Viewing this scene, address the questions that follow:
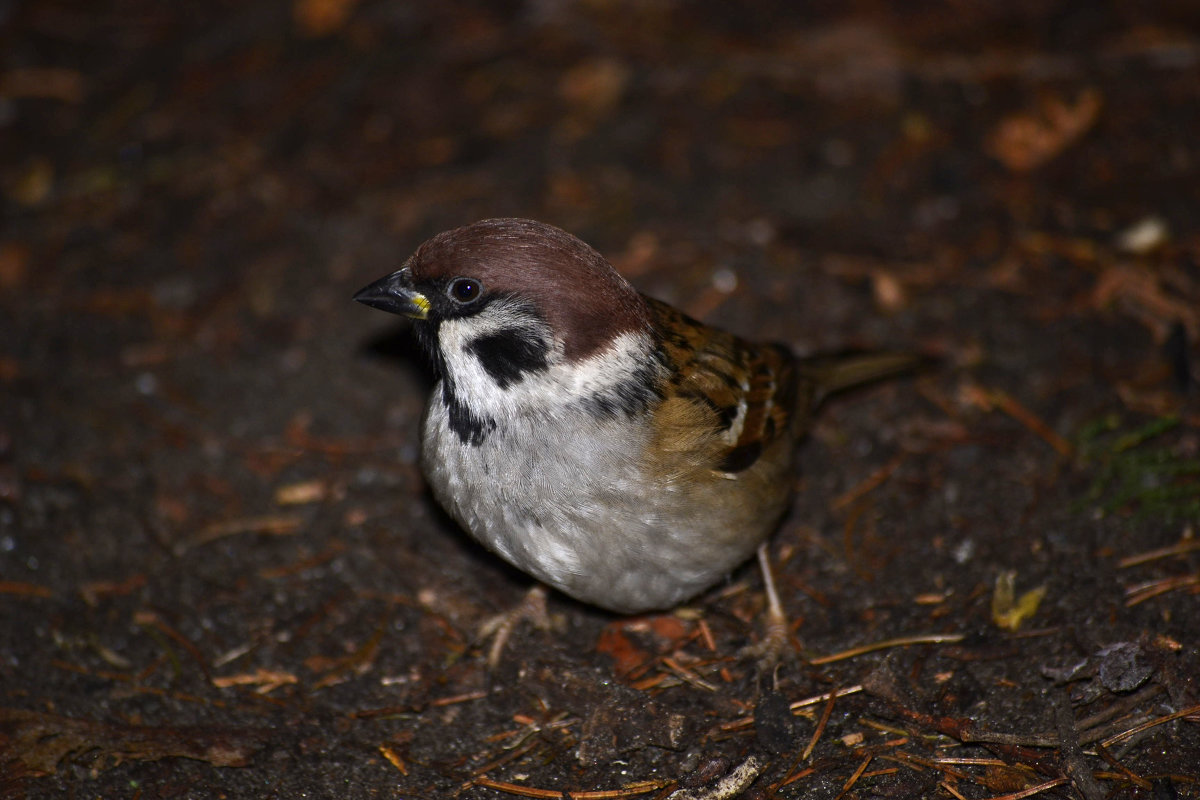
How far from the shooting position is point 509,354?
360cm

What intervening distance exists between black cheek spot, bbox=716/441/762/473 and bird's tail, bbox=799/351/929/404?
2.52ft

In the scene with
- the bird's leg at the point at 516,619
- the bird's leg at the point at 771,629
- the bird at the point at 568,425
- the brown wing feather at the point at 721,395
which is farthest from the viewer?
the bird's leg at the point at 516,619

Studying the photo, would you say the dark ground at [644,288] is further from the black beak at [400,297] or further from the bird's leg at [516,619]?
the black beak at [400,297]

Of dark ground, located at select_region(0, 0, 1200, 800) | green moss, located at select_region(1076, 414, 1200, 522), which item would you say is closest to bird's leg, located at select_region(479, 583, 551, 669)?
dark ground, located at select_region(0, 0, 1200, 800)

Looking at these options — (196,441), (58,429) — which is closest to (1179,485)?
(196,441)

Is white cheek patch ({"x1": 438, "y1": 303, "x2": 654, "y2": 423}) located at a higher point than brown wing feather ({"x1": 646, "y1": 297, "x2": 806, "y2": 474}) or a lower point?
higher

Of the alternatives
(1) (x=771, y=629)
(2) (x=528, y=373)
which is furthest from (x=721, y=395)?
(1) (x=771, y=629)

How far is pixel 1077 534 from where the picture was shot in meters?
4.19

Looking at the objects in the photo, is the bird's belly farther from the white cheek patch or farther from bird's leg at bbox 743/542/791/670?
bird's leg at bbox 743/542/791/670

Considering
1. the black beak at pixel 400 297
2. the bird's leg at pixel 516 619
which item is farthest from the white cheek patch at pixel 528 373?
the bird's leg at pixel 516 619

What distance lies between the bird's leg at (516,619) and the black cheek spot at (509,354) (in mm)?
1110

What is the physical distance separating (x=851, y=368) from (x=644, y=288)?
4.47 feet

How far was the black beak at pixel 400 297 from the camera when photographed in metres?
3.72

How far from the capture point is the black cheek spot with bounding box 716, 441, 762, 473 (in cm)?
388
